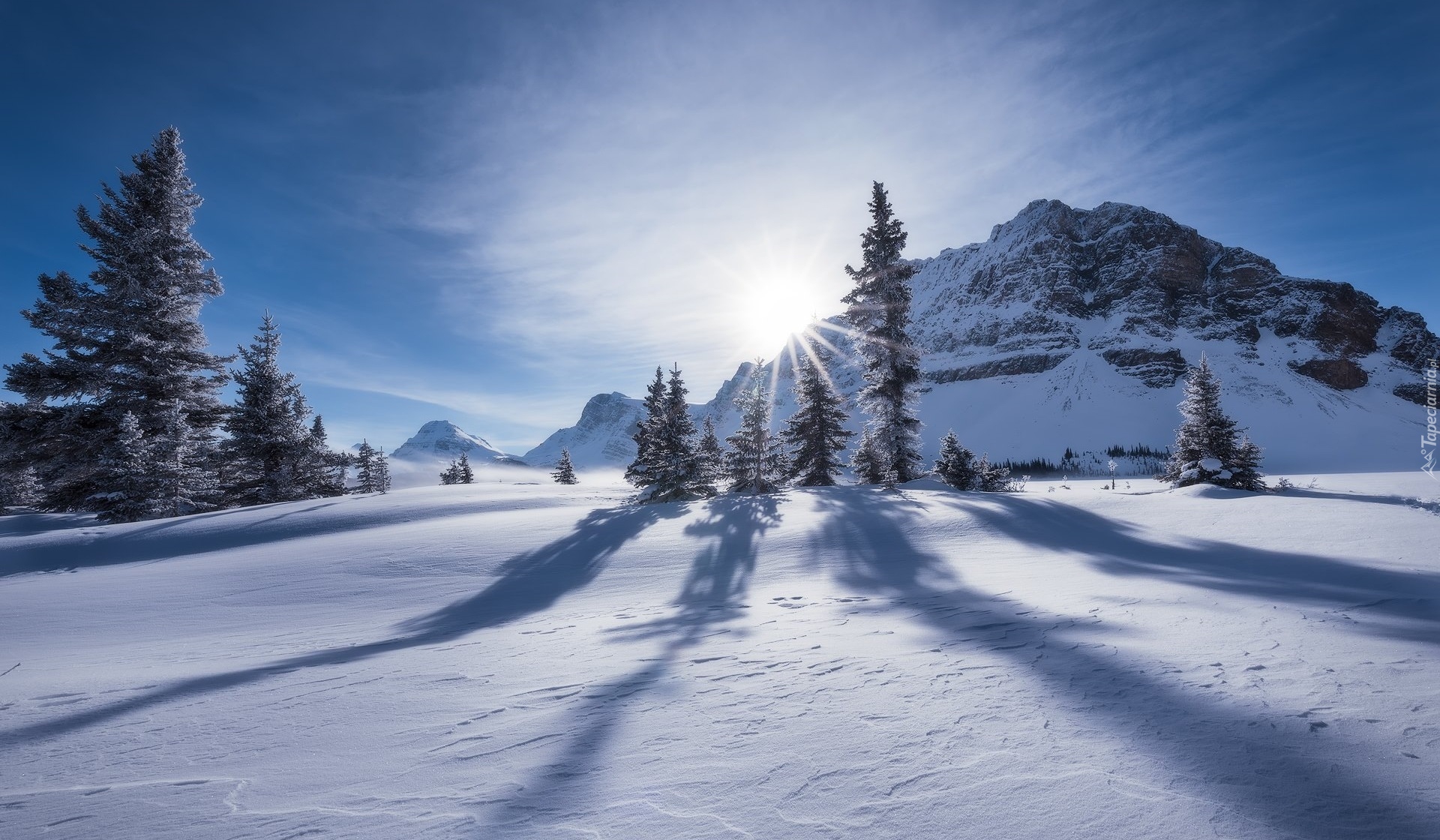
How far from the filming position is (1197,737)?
2.29 meters

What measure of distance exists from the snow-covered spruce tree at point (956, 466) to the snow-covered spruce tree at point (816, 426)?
6.08m

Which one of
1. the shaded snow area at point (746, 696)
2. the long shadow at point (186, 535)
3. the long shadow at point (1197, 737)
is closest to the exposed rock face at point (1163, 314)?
the long shadow at point (186, 535)

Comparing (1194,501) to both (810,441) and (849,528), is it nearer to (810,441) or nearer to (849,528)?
(849,528)

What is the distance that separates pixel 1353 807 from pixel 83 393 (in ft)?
72.1

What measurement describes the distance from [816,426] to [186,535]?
23116 millimetres

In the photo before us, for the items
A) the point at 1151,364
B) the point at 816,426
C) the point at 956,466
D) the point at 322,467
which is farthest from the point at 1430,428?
the point at 1151,364

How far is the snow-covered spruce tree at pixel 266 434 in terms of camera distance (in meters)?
19.9

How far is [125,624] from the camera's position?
18.2 feet

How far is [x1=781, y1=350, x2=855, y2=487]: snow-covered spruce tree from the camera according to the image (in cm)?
2611

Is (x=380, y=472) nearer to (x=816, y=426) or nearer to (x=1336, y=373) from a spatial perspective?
A: (x=816, y=426)

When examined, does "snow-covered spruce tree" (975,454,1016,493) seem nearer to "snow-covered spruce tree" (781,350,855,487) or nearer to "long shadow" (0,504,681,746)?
"snow-covered spruce tree" (781,350,855,487)

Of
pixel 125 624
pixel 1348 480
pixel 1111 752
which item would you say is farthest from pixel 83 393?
pixel 1348 480

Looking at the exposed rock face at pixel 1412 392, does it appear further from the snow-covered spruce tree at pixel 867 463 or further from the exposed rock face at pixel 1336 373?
the snow-covered spruce tree at pixel 867 463

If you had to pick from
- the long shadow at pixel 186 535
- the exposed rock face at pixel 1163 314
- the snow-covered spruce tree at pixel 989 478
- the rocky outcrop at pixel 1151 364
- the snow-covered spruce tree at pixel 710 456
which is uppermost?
the exposed rock face at pixel 1163 314
